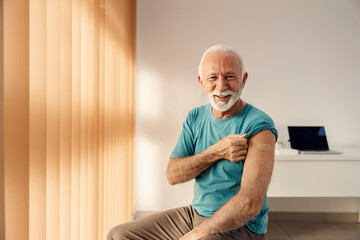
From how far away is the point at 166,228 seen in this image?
1.12 meters

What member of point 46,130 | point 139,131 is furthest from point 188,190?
point 46,130

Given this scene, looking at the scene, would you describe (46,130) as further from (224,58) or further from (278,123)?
(278,123)

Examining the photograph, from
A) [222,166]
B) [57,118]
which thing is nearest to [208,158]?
[222,166]

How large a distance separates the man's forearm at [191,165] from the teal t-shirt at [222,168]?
0.12 ft

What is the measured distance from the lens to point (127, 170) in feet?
7.25

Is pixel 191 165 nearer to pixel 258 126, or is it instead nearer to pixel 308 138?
pixel 258 126

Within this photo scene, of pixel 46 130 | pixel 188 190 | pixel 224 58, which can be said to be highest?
pixel 224 58

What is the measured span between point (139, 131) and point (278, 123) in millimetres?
1400

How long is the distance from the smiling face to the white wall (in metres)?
1.60

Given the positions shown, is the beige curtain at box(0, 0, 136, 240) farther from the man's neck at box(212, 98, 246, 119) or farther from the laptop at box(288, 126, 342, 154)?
the laptop at box(288, 126, 342, 154)

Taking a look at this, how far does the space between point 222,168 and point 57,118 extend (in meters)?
0.63

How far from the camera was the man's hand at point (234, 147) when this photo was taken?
3.27ft

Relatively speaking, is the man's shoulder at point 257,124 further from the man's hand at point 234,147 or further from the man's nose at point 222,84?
→ the man's nose at point 222,84

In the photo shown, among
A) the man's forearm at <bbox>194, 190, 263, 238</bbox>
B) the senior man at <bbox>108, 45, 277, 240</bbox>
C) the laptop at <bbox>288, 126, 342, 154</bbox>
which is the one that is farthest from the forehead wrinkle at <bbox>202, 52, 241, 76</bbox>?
the laptop at <bbox>288, 126, 342, 154</bbox>
